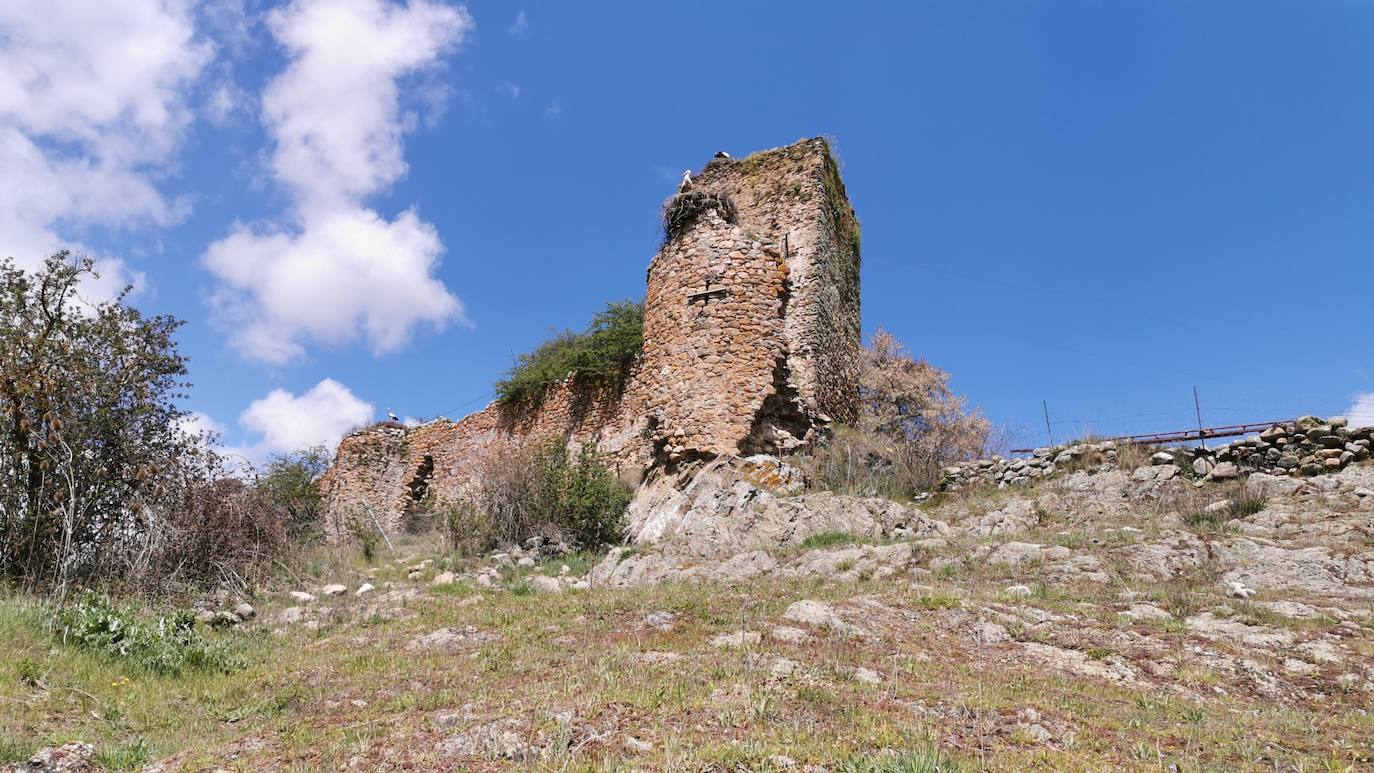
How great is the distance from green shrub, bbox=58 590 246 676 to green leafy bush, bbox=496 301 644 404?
10.3 m

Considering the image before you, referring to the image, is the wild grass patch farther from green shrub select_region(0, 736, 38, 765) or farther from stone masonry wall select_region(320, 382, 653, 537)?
stone masonry wall select_region(320, 382, 653, 537)

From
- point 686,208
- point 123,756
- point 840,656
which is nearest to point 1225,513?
point 840,656

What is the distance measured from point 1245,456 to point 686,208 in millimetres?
9222

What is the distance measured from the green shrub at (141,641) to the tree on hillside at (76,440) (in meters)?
1.80

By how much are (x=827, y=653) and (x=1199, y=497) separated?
7.15 m

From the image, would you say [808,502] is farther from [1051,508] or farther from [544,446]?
[544,446]

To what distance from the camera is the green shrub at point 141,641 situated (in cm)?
586

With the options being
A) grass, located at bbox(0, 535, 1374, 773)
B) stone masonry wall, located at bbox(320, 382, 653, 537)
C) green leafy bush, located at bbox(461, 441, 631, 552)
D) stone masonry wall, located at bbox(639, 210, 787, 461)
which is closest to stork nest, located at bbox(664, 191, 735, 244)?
stone masonry wall, located at bbox(639, 210, 787, 461)

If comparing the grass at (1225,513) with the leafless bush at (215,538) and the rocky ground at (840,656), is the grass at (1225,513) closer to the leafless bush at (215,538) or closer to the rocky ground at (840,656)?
the rocky ground at (840,656)

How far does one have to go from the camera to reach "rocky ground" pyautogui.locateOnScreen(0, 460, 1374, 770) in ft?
12.3

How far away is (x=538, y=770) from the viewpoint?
3.41 m

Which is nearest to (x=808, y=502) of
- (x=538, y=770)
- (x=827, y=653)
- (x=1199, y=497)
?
(x=1199, y=497)

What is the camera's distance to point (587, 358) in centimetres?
1714

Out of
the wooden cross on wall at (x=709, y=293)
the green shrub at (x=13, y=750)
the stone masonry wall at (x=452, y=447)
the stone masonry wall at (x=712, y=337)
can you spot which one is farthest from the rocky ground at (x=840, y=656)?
the stone masonry wall at (x=452, y=447)
